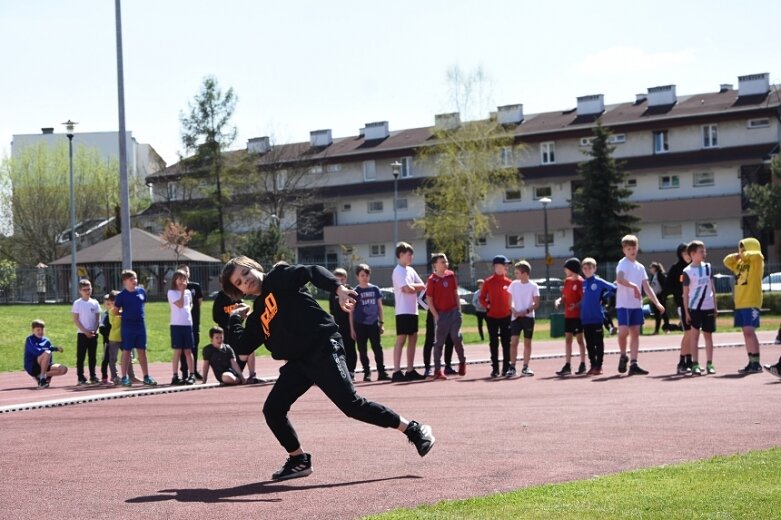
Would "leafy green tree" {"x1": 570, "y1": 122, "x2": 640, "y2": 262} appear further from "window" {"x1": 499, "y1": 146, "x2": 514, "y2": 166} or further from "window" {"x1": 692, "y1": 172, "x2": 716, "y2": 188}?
"window" {"x1": 499, "y1": 146, "x2": 514, "y2": 166}

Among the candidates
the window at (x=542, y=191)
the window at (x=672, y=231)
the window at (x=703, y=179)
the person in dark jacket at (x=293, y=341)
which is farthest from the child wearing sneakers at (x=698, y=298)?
the window at (x=542, y=191)

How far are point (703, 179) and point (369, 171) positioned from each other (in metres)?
25.3

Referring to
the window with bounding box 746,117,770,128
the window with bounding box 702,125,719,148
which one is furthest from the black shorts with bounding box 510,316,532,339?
the window with bounding box 702,125,719,148

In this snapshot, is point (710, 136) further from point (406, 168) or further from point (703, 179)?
point (406, 168)

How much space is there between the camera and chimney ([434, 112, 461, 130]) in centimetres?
6975

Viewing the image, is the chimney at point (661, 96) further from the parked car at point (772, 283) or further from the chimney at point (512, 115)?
the parked car at point (772, 283)

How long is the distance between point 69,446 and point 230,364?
8.11 metres

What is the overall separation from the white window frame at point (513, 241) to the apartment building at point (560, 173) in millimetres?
71

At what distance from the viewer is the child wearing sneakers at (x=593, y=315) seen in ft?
59.1

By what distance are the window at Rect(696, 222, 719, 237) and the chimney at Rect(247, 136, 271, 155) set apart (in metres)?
33.8

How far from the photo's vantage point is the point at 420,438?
8633 mm

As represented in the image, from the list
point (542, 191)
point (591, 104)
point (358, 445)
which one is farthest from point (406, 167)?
point (358, 445)

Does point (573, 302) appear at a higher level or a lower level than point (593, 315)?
higher

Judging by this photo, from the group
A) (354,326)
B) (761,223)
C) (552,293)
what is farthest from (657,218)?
(354,326)
